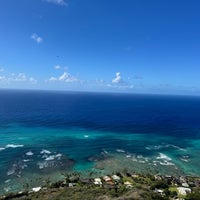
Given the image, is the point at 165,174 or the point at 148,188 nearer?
the point at 148,188

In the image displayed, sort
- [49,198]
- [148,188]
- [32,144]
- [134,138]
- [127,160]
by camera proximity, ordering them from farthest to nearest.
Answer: [134,138] → [32,144] → [127,160] → [148,188] → [49,198]

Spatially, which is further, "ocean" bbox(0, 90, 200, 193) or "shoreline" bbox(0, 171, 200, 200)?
"ocean" bbox(0, 90, 200, 193)

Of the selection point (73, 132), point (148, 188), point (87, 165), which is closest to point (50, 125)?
point (73, 132)

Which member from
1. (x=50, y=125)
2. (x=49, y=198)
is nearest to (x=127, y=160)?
(x=49, y=198)

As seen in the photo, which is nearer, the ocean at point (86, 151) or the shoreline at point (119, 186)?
the shoreline at point (119, 186)

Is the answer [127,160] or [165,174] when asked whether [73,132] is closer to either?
[127,160]

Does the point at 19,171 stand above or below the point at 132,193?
below

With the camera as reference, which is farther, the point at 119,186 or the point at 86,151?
the point at 86,151

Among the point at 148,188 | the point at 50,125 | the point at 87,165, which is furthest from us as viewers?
the point at 50,125

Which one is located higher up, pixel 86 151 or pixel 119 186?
pixel 119 186
